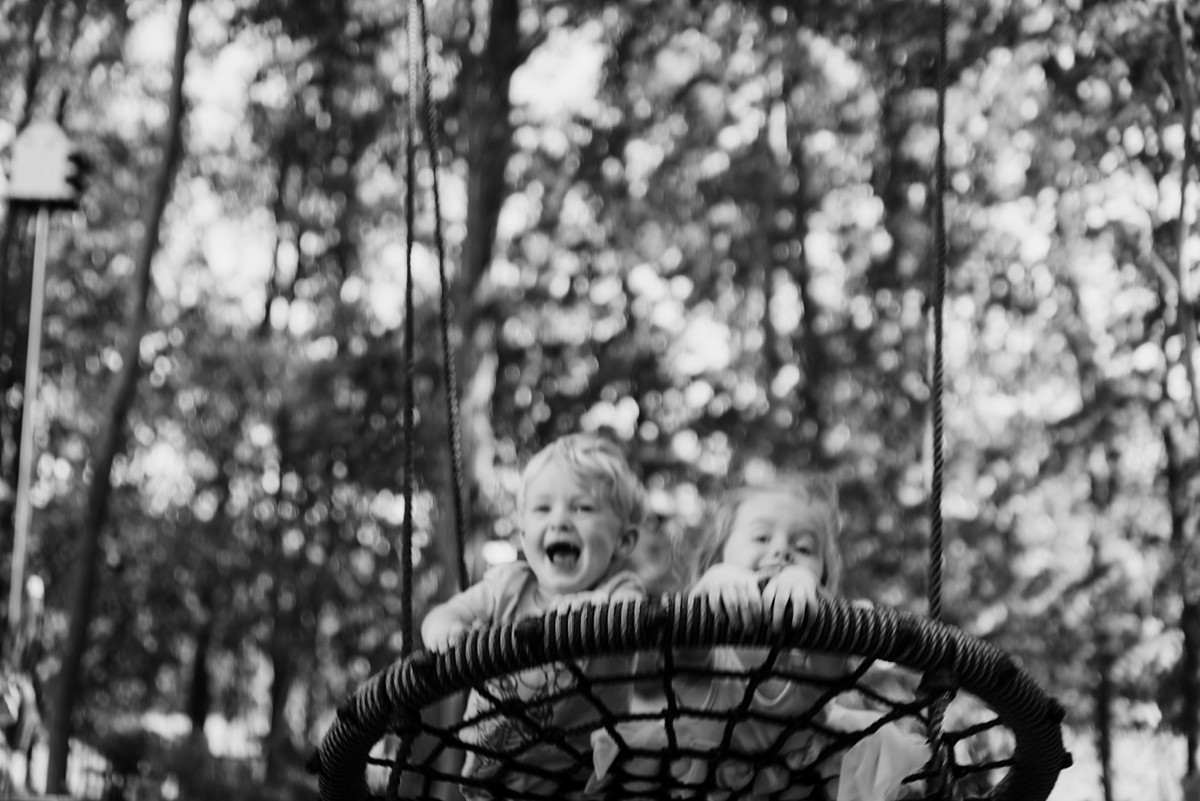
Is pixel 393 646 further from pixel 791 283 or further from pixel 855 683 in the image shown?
pixel 855 683

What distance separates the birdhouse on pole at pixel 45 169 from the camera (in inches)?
242

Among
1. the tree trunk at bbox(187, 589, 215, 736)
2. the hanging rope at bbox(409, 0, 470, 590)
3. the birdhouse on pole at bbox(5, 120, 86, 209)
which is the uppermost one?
the birdhouse on pole at bbox(5, 120, 86, 209)

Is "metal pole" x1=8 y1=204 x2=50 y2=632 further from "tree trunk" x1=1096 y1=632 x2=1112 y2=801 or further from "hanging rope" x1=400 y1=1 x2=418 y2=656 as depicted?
"tree trunk" x1=1096 y1=632 x2=1112 y2=801

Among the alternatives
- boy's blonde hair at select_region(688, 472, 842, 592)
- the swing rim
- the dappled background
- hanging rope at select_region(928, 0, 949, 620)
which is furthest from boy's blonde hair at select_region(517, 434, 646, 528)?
the dappled background

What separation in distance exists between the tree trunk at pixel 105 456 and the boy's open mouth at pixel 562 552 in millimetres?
5524

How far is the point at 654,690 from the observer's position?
1.69 metres

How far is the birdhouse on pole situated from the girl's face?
5.32 m

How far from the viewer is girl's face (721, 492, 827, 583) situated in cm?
170

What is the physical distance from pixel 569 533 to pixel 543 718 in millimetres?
391

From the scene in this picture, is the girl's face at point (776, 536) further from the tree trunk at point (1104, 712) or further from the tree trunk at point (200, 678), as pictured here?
the tree trunk at point (200, 678)

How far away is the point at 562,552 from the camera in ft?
5.75

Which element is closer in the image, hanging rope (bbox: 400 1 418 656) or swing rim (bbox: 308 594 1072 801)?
swing rim (bbox: 308 594 1072 801)

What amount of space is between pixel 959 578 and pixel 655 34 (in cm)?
416

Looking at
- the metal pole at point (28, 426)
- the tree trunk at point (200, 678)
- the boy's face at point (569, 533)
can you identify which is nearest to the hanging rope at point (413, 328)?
the boy's face at point (569, 533)
